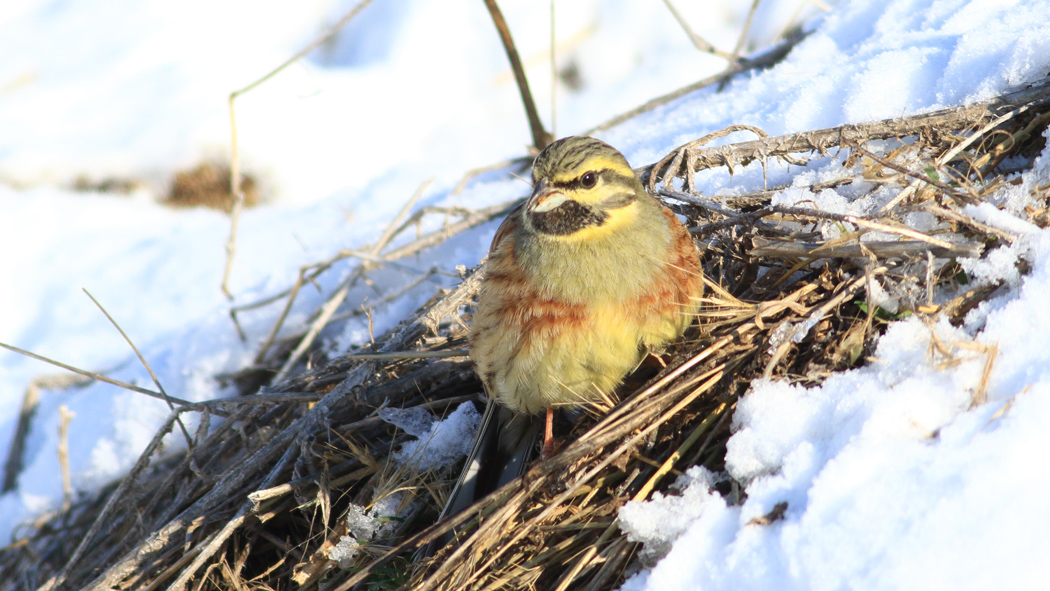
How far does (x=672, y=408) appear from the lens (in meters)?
2.32

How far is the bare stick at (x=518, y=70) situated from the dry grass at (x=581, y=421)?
166 centimetres

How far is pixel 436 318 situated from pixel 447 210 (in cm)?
112

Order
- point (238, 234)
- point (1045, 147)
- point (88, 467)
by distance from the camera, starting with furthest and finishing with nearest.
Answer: point (238, 234) → point (88, 467) → point (1045, 147)

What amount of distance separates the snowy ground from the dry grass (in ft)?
0.42

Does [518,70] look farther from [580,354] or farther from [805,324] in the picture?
[805,324]

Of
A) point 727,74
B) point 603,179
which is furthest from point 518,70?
point 603,179

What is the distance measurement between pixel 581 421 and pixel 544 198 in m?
0.77

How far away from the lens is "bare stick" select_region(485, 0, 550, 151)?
448cm

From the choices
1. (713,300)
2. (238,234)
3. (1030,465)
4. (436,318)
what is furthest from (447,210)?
(1030,465)

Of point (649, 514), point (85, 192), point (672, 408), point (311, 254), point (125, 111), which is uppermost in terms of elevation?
point (125, 111)

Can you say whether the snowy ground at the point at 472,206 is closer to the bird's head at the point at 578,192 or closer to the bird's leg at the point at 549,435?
the bird's leg at the point at 549,435

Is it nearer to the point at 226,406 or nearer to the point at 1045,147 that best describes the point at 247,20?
the point at 226,406

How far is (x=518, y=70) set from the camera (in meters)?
4.61

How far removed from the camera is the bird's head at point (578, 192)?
8.38ft
